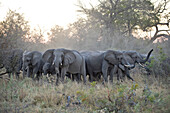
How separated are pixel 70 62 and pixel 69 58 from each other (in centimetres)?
18

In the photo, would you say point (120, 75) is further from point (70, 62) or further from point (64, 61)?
point (64, 61)

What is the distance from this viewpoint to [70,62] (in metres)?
9.95

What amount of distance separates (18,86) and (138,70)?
7522 millimetres

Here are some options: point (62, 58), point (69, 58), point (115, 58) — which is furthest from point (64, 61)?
point (115, 58)

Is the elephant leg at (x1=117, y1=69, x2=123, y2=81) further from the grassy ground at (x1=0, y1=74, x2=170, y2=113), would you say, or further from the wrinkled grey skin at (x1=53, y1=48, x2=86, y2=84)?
the grassy ground at (x1=0, y1=74, x2=170, y2=113)

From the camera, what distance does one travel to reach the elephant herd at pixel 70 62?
30.6 feet

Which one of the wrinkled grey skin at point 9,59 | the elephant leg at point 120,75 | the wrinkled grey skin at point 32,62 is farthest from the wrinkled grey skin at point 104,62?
the wrinkled grey skin at point 9,59

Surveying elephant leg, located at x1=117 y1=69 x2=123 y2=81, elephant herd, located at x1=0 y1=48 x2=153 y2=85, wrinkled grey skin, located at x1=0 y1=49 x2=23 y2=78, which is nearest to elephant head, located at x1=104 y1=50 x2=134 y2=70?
elephant herd, located at x1=0 y1=48 x2=153 y2=85

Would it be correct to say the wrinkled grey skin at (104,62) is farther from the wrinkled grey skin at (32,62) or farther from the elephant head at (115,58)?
the wrinkled grey skin at (32,62)

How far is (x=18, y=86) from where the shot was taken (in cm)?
762

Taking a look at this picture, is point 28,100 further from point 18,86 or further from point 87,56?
point 87,56

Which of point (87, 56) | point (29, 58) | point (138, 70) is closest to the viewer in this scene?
point (29, 58)

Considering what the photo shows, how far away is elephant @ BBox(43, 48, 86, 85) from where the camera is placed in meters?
9.24

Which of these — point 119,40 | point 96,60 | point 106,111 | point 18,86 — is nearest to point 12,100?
point 18,86
